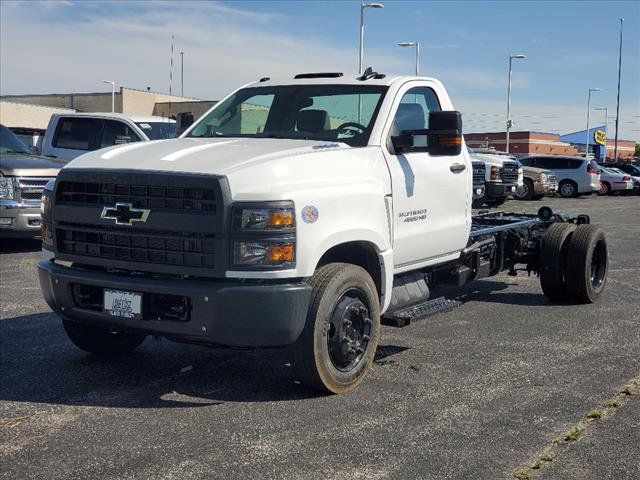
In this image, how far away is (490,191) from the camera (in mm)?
19594

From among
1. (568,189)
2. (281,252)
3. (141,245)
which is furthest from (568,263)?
(568,189)

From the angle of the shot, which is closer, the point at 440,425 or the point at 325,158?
the point at 440,425

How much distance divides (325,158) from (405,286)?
1.39 meters

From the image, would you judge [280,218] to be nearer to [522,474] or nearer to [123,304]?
[123,304]

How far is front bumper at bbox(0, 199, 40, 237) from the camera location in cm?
1137

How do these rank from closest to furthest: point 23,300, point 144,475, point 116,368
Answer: point 144,475
point 116,368
point 23,300

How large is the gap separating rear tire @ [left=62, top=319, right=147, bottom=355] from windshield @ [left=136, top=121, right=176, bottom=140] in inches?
314

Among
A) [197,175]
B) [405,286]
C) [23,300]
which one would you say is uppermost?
[197,175]

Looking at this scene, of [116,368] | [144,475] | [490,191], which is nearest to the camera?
[144,475]

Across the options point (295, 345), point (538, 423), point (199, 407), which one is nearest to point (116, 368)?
point (199, 407)

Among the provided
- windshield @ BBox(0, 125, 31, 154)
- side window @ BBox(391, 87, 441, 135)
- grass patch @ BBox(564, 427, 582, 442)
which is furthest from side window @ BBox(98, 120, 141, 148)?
grass patch @ BBox(564, 427, 582, 442)

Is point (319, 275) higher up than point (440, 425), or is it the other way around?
point (319, 275)

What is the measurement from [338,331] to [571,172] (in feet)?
100

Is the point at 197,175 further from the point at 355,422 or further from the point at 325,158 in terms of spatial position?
the point at 355,422
